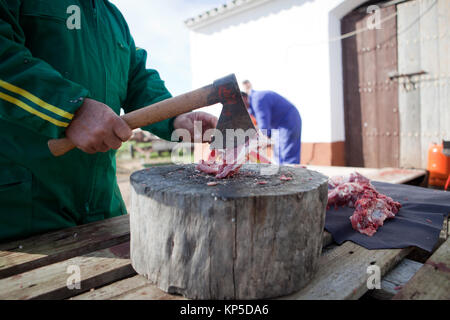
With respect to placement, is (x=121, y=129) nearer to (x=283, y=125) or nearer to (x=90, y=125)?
(x=90, y=125)

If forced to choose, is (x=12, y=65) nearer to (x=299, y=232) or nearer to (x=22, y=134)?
(x=22, y=134)

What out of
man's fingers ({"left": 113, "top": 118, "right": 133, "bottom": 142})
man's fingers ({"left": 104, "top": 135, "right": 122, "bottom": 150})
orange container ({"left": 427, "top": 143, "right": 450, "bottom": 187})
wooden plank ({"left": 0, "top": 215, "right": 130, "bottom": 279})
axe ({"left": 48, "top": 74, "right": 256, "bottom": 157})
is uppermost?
axe ({"left": 48, "top": 74, "right": 256, "bottom": 157})

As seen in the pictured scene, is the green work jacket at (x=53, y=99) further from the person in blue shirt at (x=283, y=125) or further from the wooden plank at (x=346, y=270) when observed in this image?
the person in blue shirt at (x=283, y=125)

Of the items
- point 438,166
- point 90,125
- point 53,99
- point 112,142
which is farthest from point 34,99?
point 438,166

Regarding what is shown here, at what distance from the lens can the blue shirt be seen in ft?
15.9

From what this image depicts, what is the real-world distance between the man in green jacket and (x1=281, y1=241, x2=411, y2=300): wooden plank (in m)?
1.05

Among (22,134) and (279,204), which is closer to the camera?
(279,204)

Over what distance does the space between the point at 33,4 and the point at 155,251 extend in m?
1.36

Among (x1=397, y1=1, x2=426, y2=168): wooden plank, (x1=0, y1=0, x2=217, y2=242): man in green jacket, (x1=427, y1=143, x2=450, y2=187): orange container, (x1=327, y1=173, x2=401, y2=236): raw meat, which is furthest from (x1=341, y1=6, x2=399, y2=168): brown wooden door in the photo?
(x1=0, y1=0, x2=217, y2=242): man in green jacket

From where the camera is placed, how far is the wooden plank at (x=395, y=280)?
1197mm

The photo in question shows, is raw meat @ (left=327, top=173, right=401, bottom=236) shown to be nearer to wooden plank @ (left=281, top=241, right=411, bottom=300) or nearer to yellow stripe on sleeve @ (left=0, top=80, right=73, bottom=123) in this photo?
wooden plank @ (left=281, top=241, right=411, bottom=300)

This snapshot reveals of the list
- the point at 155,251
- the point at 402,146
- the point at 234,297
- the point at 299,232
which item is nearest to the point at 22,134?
the point at 155,251

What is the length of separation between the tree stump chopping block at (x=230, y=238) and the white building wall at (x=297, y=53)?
5369 millimetres
